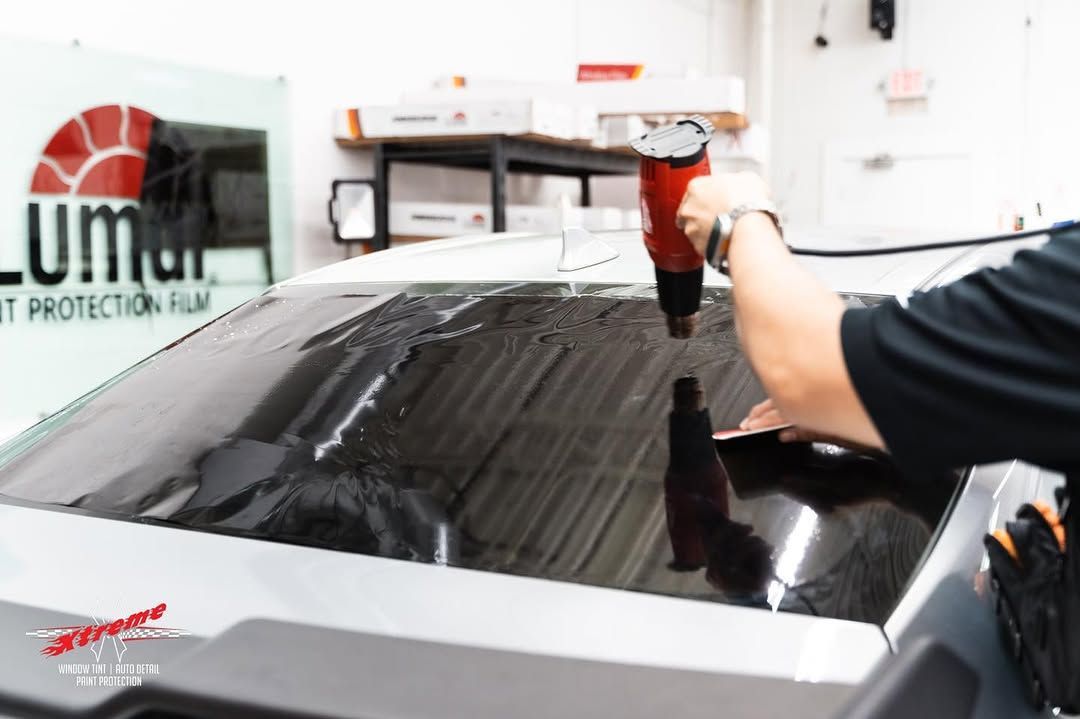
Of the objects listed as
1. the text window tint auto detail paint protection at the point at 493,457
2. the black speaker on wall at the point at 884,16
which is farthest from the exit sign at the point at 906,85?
the text window tint auto detail paint protection at the point at 493,457

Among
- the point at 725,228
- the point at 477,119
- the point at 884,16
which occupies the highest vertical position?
the point at 884,16

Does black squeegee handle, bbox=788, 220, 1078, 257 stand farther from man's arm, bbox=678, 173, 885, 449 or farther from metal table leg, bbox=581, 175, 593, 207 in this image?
metal table leg, bbox=581, 175, 593, 207

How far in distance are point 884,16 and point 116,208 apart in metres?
5.30

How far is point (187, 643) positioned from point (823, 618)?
48 cm

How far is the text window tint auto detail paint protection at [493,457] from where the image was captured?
855 millimetres

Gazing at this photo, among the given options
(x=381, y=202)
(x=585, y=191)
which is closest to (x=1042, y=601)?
(x=381, y=202)

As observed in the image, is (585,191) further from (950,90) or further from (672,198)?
(672,198)

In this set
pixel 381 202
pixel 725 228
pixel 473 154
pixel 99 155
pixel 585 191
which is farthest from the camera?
pixel 585 191

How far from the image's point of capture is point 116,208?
120 inches

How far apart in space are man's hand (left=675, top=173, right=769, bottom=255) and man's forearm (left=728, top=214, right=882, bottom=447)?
0.21ft

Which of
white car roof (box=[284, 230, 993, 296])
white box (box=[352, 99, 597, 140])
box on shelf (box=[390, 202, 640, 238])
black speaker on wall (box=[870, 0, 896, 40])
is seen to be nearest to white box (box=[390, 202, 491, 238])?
box on shelf (box=[390, 202, 640, 238])

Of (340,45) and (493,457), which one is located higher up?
(340,45)

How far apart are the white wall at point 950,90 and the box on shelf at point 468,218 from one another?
11.7 feet

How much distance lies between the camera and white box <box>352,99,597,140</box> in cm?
340
